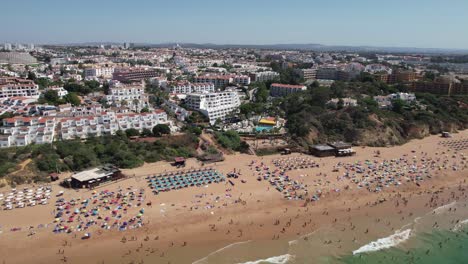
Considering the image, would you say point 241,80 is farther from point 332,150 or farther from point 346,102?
point 332,150

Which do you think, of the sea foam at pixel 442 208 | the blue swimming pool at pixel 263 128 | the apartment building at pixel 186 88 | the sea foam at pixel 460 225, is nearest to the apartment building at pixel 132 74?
the apartment building at pixel 186 88

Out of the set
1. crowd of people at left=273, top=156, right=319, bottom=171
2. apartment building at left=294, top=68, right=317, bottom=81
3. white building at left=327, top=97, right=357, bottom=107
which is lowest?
crowd of people at left=273, top=156, right=319, bottom=171

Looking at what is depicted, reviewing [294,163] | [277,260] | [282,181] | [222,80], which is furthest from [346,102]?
[277,260]

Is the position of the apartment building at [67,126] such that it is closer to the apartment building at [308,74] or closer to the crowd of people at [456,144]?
the crowd of people at [456,144]

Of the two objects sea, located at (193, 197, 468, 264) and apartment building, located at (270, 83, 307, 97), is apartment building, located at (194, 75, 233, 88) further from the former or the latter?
sea, located at (193, 197, 468, 264)

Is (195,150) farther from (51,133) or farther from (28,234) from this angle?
(28,234)

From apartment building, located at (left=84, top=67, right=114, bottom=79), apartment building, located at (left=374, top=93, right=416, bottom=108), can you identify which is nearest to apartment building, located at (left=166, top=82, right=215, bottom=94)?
apartment building, located at (left=84, top=67, right=114, bottom=79)
